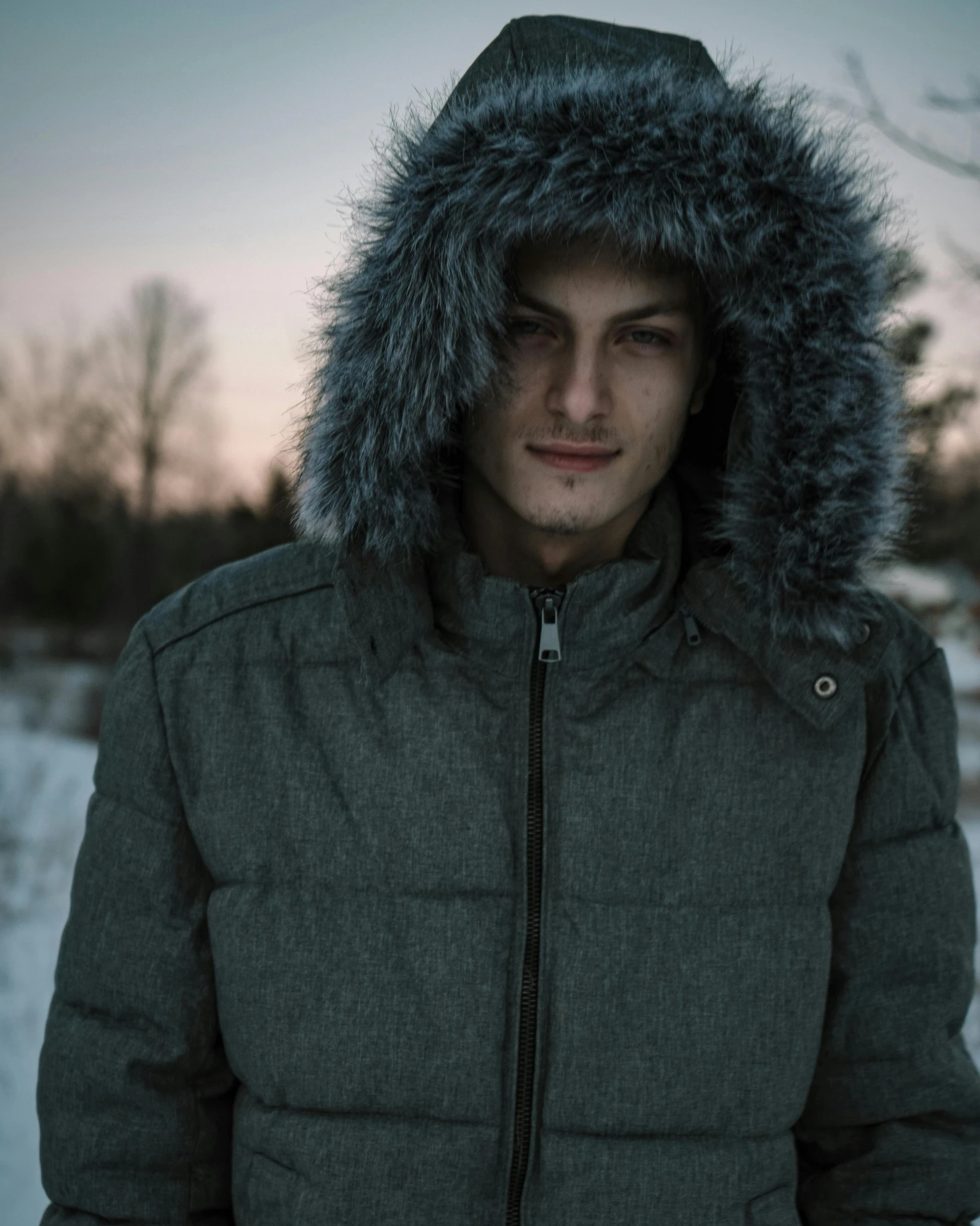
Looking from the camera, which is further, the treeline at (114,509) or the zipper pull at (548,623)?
the treeline at (114,509)

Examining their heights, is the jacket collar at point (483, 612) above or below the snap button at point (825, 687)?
above

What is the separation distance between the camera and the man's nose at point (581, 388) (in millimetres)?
1441

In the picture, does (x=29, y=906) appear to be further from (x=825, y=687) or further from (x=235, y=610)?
(x=825, y=687)

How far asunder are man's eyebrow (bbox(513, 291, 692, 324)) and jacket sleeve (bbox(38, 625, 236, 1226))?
2.87 feet

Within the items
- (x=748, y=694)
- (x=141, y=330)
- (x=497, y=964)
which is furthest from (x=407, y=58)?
(x=141, y=330)

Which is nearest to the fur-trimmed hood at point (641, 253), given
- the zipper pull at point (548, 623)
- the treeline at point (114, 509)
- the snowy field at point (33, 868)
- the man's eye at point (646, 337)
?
the man's eye at point (646, 337)

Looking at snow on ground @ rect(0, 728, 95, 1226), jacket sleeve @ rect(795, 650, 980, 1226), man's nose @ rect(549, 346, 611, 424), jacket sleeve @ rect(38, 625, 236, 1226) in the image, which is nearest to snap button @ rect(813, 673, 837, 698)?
jacket sleeve @ rect(795, 650, 980, 1226)

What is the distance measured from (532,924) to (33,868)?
4.00 metres

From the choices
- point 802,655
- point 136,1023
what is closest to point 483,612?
point 802,655

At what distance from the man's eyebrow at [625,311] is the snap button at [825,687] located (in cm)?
64

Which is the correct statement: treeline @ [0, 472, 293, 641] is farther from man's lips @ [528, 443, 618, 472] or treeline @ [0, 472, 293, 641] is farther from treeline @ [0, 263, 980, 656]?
man's lips @ [528, 443, 618, 472]

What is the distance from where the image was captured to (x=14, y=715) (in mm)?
7504

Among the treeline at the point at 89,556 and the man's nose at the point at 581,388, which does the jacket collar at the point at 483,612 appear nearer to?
the man's nose at the point at 581,388

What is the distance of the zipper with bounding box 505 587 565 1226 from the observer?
51.6 inches
